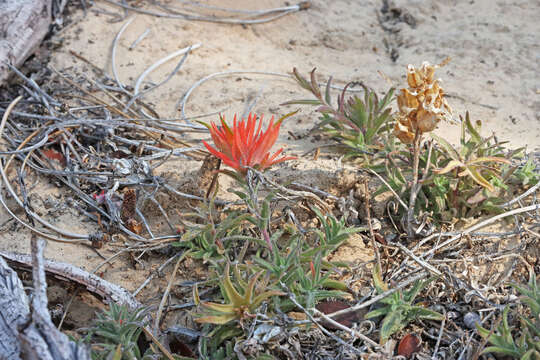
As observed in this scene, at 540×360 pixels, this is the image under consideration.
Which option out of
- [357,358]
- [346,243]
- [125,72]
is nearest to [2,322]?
[357,358]

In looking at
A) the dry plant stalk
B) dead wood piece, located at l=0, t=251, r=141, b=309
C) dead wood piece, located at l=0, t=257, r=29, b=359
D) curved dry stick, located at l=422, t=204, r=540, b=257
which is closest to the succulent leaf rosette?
the dry plant stalk

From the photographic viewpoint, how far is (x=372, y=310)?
167cm

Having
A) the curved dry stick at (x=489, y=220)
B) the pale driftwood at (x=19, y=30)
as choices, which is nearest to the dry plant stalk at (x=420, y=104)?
the curved dry stick at (x=489, y=220)

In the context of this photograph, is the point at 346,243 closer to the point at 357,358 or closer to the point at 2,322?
the point at 357,358

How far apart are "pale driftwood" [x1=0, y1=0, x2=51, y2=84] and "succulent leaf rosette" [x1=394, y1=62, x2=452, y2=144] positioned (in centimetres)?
224

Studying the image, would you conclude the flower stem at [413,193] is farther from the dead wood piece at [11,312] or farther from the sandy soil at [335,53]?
the dead wood piece at [11,312]

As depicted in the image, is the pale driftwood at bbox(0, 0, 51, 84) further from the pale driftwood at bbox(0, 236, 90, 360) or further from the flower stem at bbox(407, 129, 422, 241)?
the flower stem at bbox(407, 129, 422, 241)

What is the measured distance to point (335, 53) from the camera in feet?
11.2

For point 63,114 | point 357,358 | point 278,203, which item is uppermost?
point 63,114

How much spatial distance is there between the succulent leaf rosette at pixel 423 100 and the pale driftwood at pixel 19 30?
7.35 ft

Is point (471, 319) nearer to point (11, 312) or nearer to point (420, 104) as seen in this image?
point (420, 104)

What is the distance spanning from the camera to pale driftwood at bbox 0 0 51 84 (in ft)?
9.40

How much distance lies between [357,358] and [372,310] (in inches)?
7.0

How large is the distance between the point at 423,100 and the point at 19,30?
239 cm
